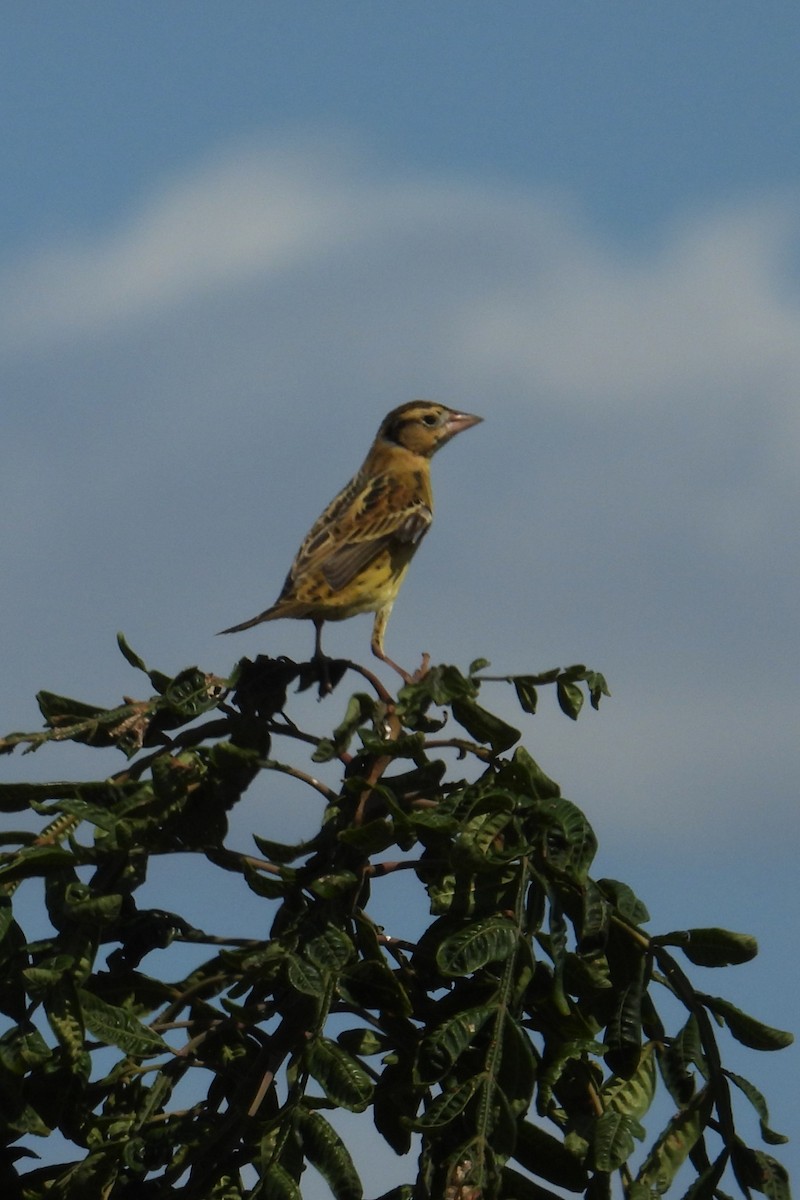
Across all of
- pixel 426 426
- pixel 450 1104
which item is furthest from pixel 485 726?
pixel 426 426

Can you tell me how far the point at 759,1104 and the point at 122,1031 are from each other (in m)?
1.36

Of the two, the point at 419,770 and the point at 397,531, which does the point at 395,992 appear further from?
the point at 397,531

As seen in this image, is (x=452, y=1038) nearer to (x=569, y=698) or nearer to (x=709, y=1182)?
(x=709, y=1182)

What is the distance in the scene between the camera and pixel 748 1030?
155 inches

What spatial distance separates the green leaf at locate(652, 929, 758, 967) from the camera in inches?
156

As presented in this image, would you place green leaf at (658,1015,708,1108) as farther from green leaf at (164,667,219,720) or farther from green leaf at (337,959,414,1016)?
green leaf at (164,667,219,720)

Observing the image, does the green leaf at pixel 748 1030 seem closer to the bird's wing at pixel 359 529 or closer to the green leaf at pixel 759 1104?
the green leaf at pixel 759 1104

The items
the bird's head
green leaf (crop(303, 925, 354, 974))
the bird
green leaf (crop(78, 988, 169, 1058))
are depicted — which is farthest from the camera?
the bird's head

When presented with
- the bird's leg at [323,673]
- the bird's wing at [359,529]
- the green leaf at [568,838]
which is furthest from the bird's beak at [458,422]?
the green leaf at [568,838]

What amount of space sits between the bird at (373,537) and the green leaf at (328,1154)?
3.77 meters

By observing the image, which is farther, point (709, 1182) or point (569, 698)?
point (569, 698)

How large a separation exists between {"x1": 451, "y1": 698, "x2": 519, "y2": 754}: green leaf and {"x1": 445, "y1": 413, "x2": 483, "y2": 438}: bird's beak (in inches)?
280

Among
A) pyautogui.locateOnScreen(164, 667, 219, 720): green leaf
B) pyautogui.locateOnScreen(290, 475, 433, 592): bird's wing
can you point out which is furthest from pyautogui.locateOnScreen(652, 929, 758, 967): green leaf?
pyautogui.locateOnScreen(290, 475, 433, 592): bird's wing

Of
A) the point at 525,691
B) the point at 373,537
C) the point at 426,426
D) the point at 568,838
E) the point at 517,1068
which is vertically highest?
the point at 426,426
